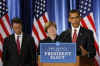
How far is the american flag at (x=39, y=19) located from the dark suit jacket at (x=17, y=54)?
68.9 inches

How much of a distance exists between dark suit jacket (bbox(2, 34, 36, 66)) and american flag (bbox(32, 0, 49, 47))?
5.74 ft

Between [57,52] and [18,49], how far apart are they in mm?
1119

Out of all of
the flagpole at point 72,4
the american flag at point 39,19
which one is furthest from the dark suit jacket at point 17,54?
the flagpole at point 72,4

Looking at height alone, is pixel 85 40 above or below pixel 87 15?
below

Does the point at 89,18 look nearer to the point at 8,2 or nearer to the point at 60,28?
the point at 60,28

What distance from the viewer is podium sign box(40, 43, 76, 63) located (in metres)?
3.14

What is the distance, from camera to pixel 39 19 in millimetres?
6055

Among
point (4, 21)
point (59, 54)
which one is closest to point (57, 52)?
point (59, 54)

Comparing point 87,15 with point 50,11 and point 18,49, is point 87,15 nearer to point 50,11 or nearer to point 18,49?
point 50,11

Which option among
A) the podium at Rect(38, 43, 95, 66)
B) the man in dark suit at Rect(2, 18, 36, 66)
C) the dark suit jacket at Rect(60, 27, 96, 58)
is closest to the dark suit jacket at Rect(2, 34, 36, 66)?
the man in dark suit at Rect(2, 18, 36, 66)

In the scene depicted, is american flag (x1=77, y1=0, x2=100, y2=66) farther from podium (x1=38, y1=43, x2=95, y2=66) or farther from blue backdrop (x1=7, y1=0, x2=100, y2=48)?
podium (x1=38, y1=43, x2=95, y2=66)

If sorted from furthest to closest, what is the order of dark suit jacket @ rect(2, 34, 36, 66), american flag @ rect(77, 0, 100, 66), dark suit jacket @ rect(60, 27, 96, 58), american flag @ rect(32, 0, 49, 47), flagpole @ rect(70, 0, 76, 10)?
1. american flag @ rect(32, 0, 49, 47)
2. flagpole @ rect(70, 0, 76, 10)
3. american flag @ rect(77, 0, 100, 66)
4. dark suit jacket @ rect(2, 34, 36, 66)
5. dark suit jacket @ rect(60, 27, 96, 58)

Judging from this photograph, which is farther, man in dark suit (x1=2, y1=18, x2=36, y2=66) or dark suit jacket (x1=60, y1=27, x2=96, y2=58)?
man in dark suit (x1=2, y1=18, x2=36, y2=66)

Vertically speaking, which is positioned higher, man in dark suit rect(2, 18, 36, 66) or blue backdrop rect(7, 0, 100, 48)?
blue backdrop rect(7, 0, 100, 48)
